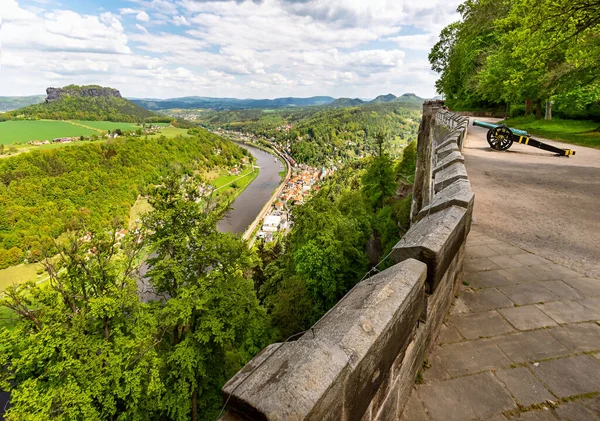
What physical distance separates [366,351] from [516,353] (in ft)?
6.76

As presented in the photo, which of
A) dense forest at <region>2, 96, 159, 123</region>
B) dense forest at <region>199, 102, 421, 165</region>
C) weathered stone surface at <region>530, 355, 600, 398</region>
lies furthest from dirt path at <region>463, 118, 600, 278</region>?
dense forest at <region>2, 96, 159, 123</region>

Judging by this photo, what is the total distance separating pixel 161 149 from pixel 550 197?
114 m

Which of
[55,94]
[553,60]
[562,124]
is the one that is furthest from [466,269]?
[55,94]

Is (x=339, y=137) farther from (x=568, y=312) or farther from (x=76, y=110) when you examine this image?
(x=568, y=312)

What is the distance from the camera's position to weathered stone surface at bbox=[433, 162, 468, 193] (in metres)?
4.46

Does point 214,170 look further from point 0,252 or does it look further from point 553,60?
point 553,60

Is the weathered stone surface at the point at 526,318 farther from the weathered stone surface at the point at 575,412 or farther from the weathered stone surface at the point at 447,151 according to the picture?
the weathered stone surface at the point at 447,151

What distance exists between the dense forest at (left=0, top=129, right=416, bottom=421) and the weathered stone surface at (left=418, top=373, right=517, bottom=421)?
26.1 feet

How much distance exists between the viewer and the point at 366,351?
5.11 ft

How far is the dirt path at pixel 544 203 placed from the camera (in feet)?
15.3

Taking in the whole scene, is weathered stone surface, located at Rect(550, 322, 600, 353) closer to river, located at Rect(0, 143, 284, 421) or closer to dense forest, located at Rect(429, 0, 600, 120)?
dense forest, located at Rect(429, 0, 600, 120)

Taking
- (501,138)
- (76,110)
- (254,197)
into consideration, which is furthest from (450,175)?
(76,110)

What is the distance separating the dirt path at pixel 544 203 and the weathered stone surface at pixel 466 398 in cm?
287

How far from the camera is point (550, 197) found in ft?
22.1
